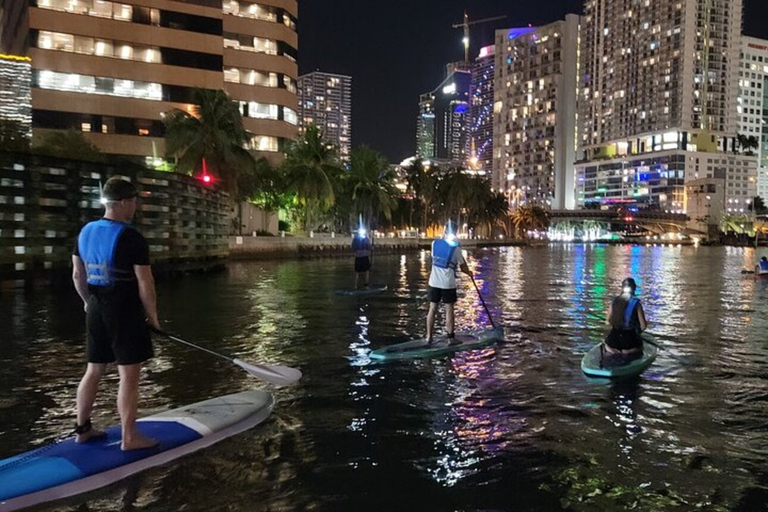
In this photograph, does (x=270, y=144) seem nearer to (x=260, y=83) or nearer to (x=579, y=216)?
(x=260, y=83)

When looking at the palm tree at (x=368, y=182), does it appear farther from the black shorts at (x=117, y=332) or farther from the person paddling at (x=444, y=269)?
the black shorts at (x=117, y=332)

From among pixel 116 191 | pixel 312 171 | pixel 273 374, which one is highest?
pixel 312 171

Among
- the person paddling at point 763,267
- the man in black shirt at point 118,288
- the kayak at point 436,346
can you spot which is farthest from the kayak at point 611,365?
the person paddling at point 763,267

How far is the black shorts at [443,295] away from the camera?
39.0 feet

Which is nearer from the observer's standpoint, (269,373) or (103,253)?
(103,253)

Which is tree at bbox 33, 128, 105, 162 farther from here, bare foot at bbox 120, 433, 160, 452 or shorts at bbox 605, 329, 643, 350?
bare foot at bbox 120, 433, 160, 452

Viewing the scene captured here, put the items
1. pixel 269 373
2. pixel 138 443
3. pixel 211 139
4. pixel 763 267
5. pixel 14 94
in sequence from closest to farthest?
pixel 138 443, pixel 269 373, pixel 763 267, pixel 14 94, pixel 211 139

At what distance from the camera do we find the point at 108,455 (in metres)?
6.10

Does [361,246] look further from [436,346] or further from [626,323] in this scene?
[626,323]

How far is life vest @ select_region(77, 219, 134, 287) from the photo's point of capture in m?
5.67

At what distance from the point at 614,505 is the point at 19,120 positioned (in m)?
Result: 40.1

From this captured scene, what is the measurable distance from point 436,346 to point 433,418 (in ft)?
13.3

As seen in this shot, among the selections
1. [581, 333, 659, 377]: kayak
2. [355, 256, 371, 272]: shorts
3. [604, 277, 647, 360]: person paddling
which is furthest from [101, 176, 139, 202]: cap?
[355, 256, 371, 272]: shorts

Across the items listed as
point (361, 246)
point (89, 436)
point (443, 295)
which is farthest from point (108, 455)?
point (361, 246)
